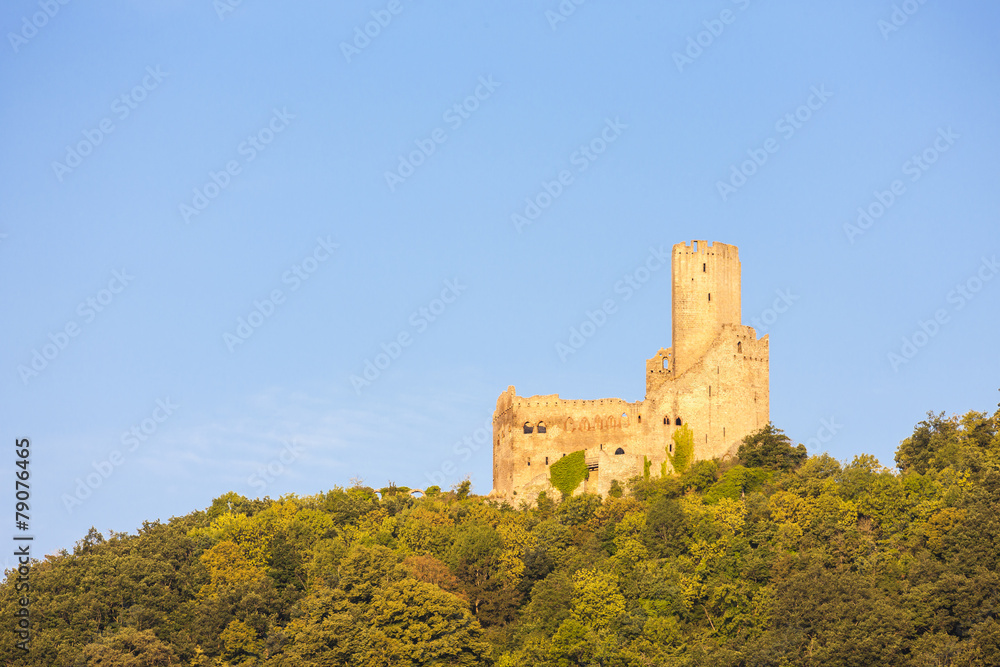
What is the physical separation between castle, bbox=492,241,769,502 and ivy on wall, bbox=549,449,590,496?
33cm

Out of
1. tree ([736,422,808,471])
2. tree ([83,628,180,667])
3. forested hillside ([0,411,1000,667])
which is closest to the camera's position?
forested hillside ([0,411,1000,667])

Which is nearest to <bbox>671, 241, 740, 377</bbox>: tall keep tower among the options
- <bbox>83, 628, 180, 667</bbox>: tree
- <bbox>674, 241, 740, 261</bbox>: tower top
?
<bbox>674, 241, 740, 261</bbox>: tower top

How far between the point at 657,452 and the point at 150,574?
2644 centimetres

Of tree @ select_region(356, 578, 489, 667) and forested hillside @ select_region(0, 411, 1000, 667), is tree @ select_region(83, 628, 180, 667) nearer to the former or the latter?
forested hillside @ select_region(0, 411, 1000, 667)

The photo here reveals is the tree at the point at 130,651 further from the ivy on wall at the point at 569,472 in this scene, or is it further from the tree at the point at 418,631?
the ivy on wall at the point at 569,472

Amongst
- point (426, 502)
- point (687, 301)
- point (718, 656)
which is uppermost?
point (687, 301)

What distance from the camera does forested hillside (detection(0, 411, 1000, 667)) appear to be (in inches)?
2525

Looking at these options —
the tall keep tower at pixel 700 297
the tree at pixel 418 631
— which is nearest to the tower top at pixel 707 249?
the tall keep tower at pixel 700 297

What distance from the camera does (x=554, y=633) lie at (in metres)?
69.8

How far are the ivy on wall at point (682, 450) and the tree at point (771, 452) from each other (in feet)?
8.22

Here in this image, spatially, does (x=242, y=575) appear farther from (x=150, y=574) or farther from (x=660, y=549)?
(x=660, y=549)

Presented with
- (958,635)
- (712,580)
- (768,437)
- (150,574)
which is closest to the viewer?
(958,635)

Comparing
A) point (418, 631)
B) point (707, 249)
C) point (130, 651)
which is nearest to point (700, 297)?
point (707, 249)

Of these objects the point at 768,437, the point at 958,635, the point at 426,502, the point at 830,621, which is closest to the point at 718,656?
the point at 830,621
